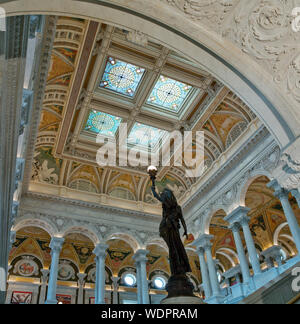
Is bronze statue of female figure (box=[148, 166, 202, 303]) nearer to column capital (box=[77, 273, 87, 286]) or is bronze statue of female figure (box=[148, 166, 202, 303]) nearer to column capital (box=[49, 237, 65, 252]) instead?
column capital (box=[49, 237, 65, 252])

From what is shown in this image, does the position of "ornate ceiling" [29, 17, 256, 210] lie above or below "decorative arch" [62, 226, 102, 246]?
above

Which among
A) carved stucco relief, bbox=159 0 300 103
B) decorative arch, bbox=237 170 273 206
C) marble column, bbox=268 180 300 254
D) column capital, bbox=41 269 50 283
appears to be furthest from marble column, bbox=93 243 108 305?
carved stucco relief, bbox=159 0 300 103

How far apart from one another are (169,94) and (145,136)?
260cm

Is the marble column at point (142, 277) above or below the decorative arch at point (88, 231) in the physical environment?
below

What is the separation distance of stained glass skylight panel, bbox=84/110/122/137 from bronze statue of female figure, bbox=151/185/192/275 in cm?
924

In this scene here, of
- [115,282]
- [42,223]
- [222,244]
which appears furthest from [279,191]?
[115,282]

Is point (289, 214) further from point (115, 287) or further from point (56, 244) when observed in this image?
point (115, 287)

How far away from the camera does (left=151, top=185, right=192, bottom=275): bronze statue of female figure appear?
454 cm

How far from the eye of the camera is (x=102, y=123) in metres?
14.3

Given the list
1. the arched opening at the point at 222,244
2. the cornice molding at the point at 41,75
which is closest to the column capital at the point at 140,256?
the arched opening at the point at 222,244

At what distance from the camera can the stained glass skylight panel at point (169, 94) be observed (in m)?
12.7

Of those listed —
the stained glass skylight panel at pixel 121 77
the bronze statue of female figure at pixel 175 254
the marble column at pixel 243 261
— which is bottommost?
the bronze statue of female figure at pixel 175 254

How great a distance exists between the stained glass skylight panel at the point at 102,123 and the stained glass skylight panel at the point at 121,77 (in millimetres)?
1433

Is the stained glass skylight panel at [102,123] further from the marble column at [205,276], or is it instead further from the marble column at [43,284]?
the marble column at [43,284]
